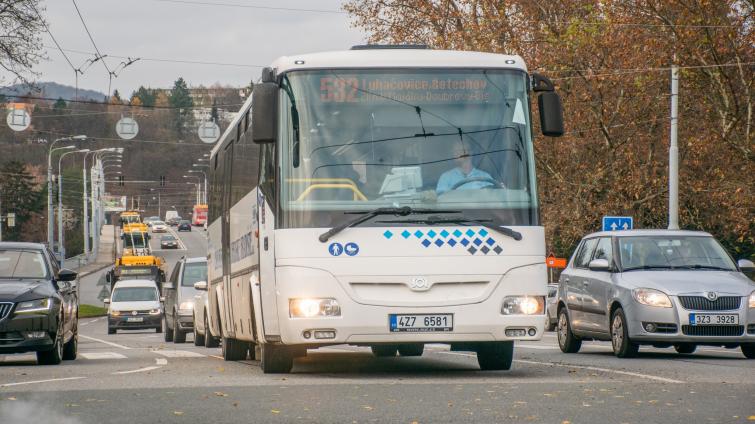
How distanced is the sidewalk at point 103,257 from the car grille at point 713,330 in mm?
81693

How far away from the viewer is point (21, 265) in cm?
1894

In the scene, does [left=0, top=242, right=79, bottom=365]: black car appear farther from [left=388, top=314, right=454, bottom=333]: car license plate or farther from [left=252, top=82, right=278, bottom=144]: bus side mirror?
[left=388, top=314, right=454, bottom=333]: car license plate

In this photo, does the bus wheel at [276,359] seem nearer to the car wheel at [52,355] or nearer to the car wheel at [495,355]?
the car wheel at [495,355]

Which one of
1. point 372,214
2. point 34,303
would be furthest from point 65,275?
point 372,214

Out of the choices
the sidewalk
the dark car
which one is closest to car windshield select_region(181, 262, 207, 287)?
the sidewalk

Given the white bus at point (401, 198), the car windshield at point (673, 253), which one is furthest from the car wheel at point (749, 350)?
the white bus at point (401, 198)

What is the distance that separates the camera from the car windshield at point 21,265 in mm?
18812

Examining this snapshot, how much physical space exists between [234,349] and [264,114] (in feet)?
23.7

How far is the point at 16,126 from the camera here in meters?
54.8

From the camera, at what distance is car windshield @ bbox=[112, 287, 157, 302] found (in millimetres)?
50438

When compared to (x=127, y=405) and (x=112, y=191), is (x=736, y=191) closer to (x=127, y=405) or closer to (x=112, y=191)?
(x=127, y=405)

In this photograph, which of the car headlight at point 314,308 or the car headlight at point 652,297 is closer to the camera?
the car headlight at point 314,308

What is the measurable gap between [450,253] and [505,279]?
1.85 ft

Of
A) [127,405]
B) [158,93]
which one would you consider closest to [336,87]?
[127,405]
